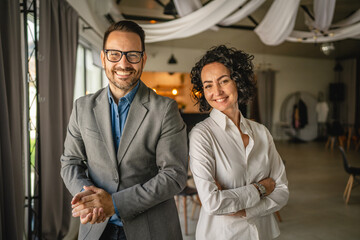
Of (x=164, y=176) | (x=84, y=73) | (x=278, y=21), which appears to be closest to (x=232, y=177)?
(x=164, y=176)

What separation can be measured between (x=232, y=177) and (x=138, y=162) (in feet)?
1.68

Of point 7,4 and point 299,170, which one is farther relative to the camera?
point 299,170

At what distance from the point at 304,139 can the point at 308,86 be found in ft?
8.59

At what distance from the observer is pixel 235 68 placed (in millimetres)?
1584

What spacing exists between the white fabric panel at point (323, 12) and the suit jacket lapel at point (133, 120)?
3504 mm

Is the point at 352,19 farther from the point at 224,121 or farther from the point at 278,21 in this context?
the point at 224,121

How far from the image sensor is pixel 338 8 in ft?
20.2

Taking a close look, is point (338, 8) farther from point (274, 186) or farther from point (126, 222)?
point (126, 222)

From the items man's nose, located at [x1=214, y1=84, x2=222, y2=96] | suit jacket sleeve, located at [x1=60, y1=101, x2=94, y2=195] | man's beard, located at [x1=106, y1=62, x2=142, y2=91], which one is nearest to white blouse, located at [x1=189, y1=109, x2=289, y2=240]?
man's nose, located at [x1=214, y1=84, x2=222, y2=96]

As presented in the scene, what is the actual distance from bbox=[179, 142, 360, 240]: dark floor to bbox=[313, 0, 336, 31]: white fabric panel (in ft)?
9.57

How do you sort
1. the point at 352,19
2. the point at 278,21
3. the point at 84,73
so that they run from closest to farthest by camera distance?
1. the point at 278,21
2. the point at 352,19
3. the point at 84,73

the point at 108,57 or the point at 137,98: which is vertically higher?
the point at 108,57

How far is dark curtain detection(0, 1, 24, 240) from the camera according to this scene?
208 centimetres

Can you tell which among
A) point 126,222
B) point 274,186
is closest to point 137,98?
point 126,222
